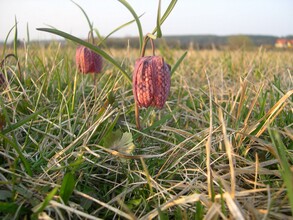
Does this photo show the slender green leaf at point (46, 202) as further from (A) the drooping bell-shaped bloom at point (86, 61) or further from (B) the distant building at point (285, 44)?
(B) the distant building at point (285, 44)

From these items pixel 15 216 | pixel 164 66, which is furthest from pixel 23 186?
pixel 164 66

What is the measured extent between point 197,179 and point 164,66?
11.7 inches

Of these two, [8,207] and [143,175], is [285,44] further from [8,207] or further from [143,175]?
[8,207]

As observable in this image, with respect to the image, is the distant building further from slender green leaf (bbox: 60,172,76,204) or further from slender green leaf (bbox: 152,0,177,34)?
slender green leaf (bbox: 60,172,76,204)

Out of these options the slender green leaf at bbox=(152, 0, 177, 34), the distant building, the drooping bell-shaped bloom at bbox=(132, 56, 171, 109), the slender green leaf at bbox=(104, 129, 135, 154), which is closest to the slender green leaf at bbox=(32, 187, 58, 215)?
the slender green leaf at bbox=(104, 129, 135, 154)

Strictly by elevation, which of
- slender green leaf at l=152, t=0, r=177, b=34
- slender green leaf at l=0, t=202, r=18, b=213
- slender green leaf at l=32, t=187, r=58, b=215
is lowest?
slender green leaf at l=0, t=202, r=18, b=213

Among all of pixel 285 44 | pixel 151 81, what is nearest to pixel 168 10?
pixel 151 81

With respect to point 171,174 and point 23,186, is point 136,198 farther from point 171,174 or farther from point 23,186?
point 23,186

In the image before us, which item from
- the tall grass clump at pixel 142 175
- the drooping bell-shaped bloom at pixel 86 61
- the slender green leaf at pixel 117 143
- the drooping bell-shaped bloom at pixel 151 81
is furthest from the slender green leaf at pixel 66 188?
the drooping bell-shaped bloom at pixel 86 61

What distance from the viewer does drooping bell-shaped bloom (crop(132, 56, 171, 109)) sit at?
87cm

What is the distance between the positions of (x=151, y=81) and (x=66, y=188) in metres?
0.35

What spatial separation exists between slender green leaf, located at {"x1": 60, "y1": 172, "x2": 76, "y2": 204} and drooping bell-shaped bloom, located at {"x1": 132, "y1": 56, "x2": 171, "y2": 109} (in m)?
0.30

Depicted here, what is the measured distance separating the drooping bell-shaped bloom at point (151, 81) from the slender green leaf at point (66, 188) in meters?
0.30

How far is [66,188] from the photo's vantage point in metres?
0.68
